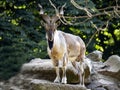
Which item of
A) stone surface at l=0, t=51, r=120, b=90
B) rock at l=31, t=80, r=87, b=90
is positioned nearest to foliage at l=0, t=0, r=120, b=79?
stone surface at l=0, t=51, r=120, b=90

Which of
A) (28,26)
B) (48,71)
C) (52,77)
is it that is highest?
(28,26)

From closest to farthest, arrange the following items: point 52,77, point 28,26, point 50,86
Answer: point 50,86 < point 52,77 < point 28,26

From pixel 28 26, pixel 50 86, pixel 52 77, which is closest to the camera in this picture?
pixel 50 86

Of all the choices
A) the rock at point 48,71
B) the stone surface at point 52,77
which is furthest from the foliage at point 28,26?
the rock at point 48,71

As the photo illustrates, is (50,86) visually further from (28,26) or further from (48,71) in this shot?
(28,26)

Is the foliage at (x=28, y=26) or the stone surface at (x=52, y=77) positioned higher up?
the foliage at (x=28, y=26)

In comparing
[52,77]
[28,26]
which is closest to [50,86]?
[52,77]

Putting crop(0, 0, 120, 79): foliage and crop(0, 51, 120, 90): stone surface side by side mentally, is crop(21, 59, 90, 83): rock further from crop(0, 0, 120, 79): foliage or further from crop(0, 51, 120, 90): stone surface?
crop(0, 0, 120, 79): foliage

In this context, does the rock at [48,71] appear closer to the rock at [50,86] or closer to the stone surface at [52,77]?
the stone surface at [52,77]

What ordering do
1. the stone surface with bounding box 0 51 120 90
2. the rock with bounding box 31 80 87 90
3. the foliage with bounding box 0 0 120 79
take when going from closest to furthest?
the rock with bounding box 31 80 87 90, the stone surface with bounding box 0 51 120 90, the foliage with bounding box 0 0 120 79

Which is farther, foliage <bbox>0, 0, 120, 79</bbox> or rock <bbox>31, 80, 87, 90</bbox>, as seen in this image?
foliage <bbox>0, 0, 120, 79</bbox>

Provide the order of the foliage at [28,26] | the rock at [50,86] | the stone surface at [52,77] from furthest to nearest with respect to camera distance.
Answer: the foliage at [28,26], the stone surface at [52,77], the rock at [50,86]

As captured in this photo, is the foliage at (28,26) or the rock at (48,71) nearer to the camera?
the rock at (48,71)

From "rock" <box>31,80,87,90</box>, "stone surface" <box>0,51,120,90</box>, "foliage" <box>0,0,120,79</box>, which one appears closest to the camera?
"rock" <box>31,80,87,90</box>
